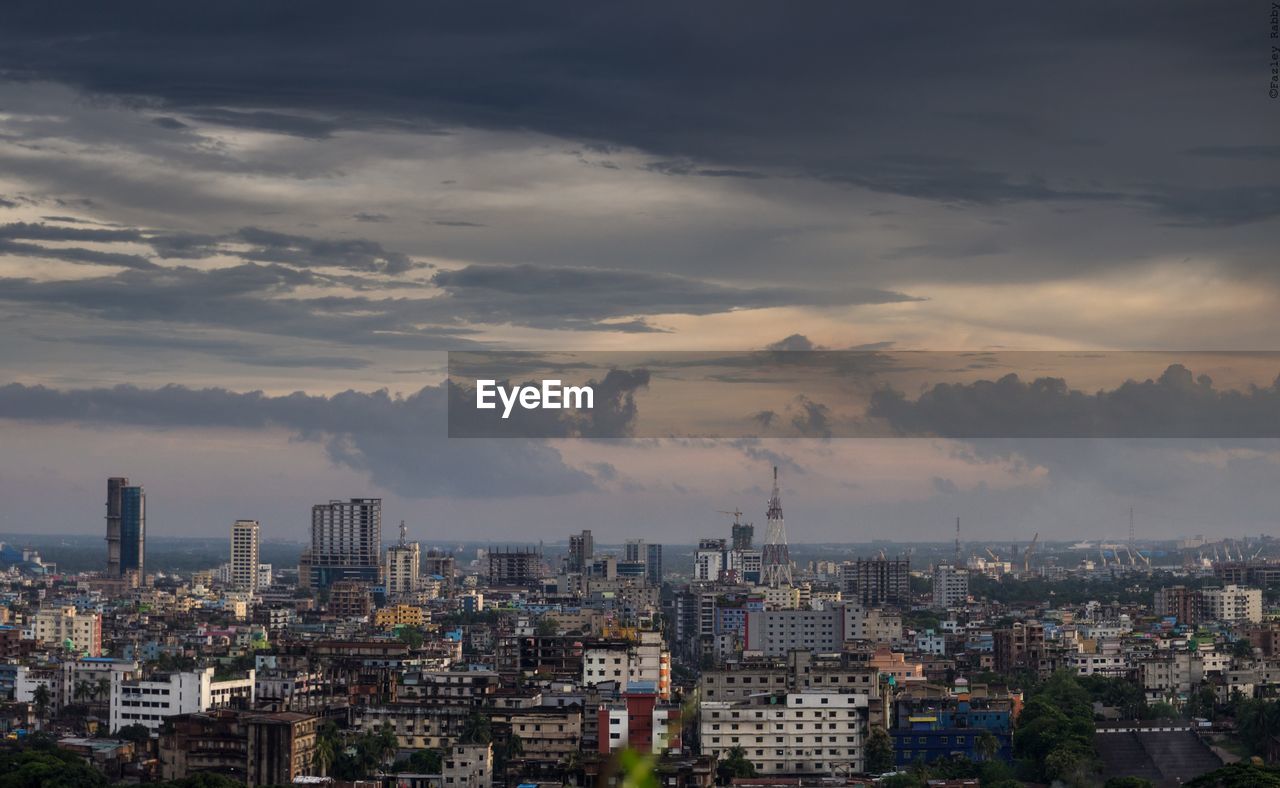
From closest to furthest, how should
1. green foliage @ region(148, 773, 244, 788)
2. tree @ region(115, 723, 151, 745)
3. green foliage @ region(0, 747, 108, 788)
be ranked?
1. green foliage @ region(0, 747, 108, 788)
2. green foliage @ region(148, 773, 244, 788)
3. tree @ region(115, 723, 151, 745)

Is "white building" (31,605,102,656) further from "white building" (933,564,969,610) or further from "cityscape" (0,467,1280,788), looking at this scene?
"white building" (933,564,969,610)

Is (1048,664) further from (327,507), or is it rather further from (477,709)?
(327,507)

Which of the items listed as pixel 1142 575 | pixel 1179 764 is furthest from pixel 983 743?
pixel 1142 575

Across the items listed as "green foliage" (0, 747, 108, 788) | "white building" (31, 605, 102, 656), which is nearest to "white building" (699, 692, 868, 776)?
"green foliage" (0, 747, 108, 788)

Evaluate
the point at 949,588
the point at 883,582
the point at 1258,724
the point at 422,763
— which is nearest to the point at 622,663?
the point at 422,763

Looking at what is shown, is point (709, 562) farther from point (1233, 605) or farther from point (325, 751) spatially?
point (325, 751)

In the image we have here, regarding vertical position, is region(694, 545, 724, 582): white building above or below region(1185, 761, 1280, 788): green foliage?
above
